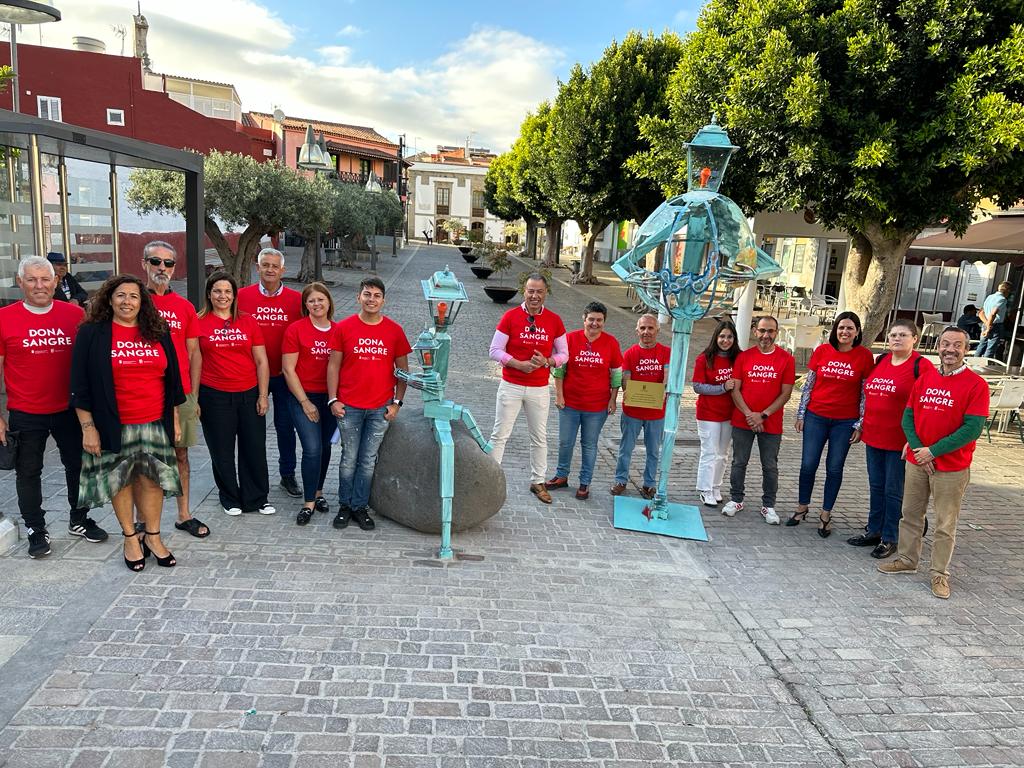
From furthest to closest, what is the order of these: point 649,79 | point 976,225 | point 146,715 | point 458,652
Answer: point 649,79 < point 976,225 < point 458,652 < point 146,715

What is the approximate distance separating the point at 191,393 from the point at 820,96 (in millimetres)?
7970

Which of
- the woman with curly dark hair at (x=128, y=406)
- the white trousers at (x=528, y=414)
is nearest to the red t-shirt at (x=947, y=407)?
the white trousers at (x=528, y=414)

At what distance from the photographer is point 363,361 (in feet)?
16.4

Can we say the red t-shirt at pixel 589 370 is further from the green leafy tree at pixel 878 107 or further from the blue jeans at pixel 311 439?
the green leafy tree at pixel 878 107

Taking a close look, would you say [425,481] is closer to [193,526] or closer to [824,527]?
[193,526]

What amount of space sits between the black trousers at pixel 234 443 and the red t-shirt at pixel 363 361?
2.41 ft

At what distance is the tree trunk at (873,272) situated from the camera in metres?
10.1

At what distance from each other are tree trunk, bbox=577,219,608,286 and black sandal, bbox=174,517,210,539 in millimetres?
23816

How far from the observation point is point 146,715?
10.0 feet

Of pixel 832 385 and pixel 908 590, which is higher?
pixel 832 385

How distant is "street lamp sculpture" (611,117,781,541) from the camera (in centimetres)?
512

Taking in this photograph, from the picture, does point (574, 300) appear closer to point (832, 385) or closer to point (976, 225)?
point (976, 225)

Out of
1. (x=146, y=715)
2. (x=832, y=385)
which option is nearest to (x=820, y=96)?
(x=832, y=385)

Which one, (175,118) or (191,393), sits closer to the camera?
(191,393)
